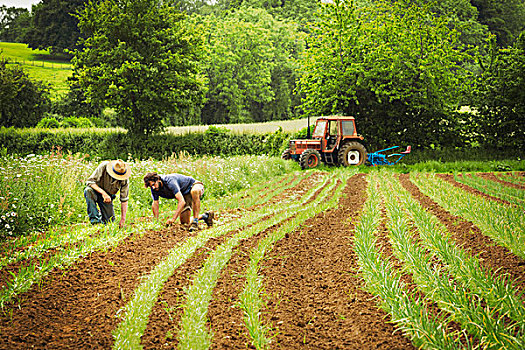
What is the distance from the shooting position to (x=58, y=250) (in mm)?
5594

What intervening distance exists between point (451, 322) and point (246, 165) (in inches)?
447

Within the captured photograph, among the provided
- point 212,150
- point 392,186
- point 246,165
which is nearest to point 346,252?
point 392,186

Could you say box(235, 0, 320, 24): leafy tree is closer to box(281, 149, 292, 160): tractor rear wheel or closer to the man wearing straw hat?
box(281, 149, 292, 160): tractor rear wheel

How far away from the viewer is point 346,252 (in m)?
5.81

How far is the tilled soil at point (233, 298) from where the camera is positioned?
3.58 meters

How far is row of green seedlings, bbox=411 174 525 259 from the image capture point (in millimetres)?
5248

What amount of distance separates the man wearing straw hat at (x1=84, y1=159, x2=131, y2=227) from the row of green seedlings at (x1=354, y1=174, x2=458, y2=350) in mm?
3815

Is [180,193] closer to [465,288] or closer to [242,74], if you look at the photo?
[465,288]

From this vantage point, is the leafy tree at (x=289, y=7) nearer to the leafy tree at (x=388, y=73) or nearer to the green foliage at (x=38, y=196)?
the leafy tree at (x=388, y=73)

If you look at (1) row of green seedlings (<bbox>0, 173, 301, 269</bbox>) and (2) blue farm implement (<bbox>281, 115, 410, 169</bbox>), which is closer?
(1) row of green seedlings (<bbox>0, 173, 301, 269</bbox>)

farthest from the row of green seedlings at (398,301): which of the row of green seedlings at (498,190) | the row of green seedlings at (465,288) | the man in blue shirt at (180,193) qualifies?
the row of green seedlings at (498,190)

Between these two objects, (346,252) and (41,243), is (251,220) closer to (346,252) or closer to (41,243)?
(346,252)

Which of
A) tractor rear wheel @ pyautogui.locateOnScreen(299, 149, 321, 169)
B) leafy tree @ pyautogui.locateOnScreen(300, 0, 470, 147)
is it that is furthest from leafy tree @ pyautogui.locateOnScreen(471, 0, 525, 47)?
tractor rear wheel @ pyautogui.locateOnScreen(299, 149, 321, 169)

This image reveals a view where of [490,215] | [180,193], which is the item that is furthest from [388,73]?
[180,193]
